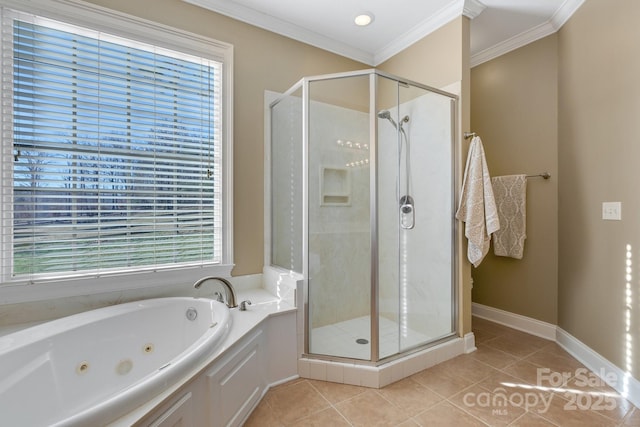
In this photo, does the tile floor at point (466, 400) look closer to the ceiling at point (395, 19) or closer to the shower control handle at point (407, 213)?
the shower control handle at point (407, 213)

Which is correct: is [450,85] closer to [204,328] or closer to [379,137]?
[379,137]

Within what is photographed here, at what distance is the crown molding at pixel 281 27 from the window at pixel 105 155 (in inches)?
15.2

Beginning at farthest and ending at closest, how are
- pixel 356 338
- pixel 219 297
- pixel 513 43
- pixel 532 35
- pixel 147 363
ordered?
pixel 513 43 → pixel 532 35 → pixel 356 338 → pixel 219 297 → pixel 147 363

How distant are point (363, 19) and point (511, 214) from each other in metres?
2.13

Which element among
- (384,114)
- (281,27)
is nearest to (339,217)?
(384,114)

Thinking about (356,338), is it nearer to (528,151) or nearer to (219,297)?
(219,297)

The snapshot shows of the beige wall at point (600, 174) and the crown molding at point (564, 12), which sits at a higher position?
the crown molding at point (564, 12)

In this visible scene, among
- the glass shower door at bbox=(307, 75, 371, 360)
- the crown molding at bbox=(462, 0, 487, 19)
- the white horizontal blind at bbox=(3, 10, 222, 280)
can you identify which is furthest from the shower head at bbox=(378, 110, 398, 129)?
the white horizontal blind at bbox=(3, 10, 222, 280)

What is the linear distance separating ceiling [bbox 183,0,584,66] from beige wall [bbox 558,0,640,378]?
0.84 feet

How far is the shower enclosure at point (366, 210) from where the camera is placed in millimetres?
2090

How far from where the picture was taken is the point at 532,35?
267 cm

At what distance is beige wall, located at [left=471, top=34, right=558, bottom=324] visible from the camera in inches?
102

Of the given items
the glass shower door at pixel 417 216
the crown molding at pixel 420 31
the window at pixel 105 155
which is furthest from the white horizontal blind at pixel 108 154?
the crown molding at pixel 420 31

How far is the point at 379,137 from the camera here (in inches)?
83.8
